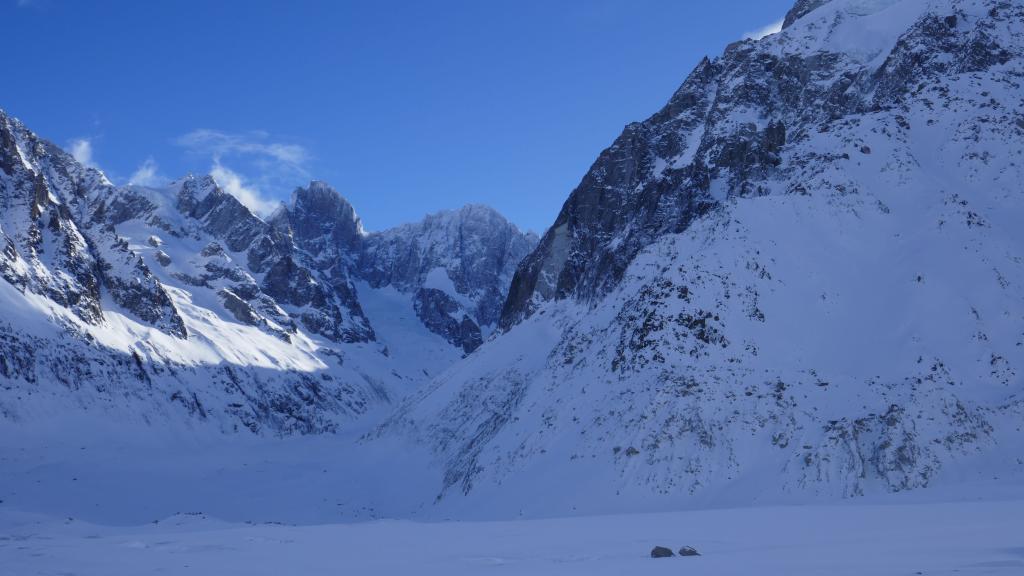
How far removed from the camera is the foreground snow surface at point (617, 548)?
11.2 m

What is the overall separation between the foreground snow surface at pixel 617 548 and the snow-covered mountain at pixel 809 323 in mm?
11111

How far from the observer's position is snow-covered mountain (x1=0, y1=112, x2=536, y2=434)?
9050cm

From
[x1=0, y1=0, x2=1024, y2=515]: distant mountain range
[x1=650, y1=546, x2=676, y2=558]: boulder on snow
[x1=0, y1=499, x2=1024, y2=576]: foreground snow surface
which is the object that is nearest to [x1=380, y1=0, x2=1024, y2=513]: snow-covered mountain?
[x1=0, y1=0, x2=1024, y2=515]: distant mountain range

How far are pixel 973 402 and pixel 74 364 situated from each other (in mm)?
95061

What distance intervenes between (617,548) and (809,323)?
27.0 m

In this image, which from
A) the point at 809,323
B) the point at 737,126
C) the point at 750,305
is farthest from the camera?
the point at 737,126

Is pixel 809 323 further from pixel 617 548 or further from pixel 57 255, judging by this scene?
pixel 57 255

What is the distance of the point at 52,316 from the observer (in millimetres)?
93125

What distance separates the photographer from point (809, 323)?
126 feet

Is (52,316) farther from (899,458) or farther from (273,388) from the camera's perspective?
(899,458)

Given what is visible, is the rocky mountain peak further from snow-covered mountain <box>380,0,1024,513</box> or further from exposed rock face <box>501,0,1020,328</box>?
snow-covered mountain <box>380,0,1024,513</box>

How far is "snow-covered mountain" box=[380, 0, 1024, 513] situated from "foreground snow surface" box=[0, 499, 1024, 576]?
36.5 ft

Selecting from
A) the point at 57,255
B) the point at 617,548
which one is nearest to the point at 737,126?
the point at 617,548

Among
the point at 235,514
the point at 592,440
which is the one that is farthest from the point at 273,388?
the point at 592,440
